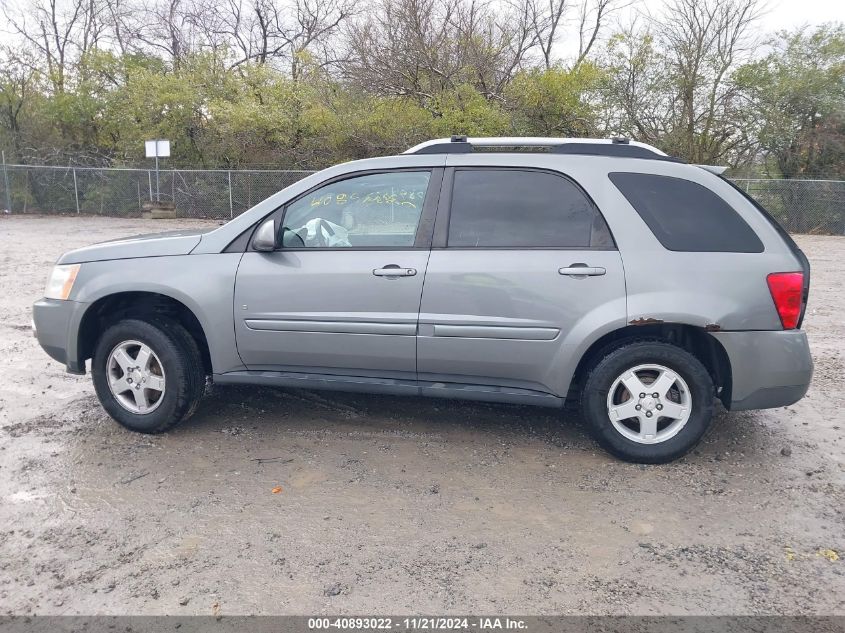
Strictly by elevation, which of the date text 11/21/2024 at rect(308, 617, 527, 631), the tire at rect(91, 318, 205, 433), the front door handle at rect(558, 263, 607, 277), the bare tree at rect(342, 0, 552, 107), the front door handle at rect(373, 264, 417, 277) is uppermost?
the bare tree at rect(342, 0, 552, 107)

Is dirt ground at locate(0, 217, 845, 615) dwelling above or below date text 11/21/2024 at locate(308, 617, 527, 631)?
above

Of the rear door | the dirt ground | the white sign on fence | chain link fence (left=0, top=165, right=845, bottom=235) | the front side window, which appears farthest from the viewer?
the white sign on fence

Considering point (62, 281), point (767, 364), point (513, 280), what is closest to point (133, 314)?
point (62, 281)

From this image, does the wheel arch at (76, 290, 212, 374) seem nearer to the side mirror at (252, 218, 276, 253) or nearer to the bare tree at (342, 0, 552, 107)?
the side mirror at (252, 218, 276, 253)

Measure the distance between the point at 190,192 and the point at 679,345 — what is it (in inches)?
804

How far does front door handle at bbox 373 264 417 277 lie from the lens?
152 inches

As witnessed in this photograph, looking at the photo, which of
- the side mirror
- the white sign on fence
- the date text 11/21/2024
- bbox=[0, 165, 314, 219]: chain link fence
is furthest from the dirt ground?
the white sign on fence

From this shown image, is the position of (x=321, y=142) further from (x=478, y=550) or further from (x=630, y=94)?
(x=478, y=550)

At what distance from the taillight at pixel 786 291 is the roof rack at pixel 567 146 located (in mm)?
933

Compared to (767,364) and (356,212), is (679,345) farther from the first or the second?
(356,212)

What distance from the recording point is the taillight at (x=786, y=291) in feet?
11.8

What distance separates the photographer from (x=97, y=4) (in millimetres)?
28312

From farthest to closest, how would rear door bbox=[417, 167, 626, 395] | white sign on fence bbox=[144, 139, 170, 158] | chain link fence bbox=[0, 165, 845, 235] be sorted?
white sign on fence bbox=[144, 139, 170, 158]
chain link fence bbox=[0, 165, 845, 235]
rear door bbox=[417, 167, 626, 395]

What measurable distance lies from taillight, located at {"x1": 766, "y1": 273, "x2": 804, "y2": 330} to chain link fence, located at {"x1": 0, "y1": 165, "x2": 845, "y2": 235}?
54.6 feet
